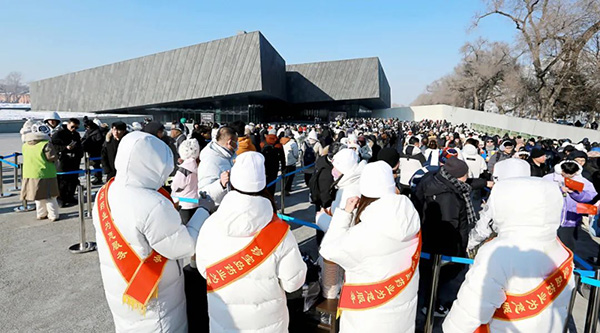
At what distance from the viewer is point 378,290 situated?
221cm

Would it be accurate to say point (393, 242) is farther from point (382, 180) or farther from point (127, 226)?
point (127, 226)

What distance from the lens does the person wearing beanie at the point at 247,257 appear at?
2.11m

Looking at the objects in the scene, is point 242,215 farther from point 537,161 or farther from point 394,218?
point 537,161

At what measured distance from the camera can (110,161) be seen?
7121 millimetres

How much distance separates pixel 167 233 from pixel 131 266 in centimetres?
35

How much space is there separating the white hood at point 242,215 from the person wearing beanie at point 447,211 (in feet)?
7.36

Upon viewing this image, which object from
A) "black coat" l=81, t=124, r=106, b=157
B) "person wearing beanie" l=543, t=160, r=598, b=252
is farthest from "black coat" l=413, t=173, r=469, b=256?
"black coat" l=81, t=124, r=106, b=157

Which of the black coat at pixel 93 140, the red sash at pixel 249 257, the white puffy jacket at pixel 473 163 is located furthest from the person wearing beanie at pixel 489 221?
the black coat at pixel 93 140

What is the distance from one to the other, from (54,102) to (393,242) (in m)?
51.8

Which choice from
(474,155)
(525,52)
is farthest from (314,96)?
(474,155)

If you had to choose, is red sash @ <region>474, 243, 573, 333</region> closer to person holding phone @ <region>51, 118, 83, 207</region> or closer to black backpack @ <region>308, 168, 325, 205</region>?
black backpack @ <region>308, 168, 325, 205</region>

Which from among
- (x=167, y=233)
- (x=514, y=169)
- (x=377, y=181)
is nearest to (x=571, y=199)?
(x=514, y=169)

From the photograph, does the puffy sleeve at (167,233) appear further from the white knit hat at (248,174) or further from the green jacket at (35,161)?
the green jacket at (35,161)

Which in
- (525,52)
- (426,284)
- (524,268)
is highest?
(525,52)
